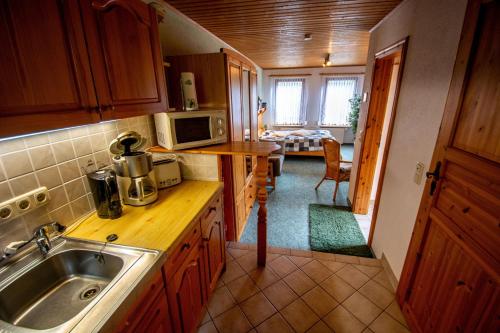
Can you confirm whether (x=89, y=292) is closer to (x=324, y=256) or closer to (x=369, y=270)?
(x=324, y=256)

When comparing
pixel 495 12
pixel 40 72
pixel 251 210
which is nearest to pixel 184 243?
pixel 40 72

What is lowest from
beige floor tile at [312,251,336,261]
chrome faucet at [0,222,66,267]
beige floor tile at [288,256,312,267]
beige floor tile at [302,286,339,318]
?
beige floor tile at [302,286,339,318]

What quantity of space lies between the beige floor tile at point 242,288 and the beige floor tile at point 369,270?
97 centimetres

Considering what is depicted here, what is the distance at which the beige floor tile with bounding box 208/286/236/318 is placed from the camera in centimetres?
163

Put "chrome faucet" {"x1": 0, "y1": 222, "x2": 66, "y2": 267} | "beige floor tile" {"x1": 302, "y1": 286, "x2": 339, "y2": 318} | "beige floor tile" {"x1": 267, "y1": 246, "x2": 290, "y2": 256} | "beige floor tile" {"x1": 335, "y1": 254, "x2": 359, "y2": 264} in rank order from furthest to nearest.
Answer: "beige floor tile" {"x1": 267, "y1": 246, "x2": 290, "y2": 256}, "beige floor tile" {"x1": 335, "y1": 254, "x2": 359, "y2": 264}, "beige floor tile" {"x1": 302, "y1": 286, "x2": 339, "y2": 318}, "chrome faucet" {"x1": 0, "y1": 222, "x2": 66, "y2": 267}

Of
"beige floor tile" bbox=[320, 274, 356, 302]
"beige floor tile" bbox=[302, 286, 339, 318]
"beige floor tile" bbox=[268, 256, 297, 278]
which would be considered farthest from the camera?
"beige floor tile" bbox=[268, 256, 297, 278]

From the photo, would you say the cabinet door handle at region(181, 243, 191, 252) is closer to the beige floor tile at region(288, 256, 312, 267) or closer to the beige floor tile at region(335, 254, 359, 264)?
the beige floor tile at region(288, 256, 312, 267)

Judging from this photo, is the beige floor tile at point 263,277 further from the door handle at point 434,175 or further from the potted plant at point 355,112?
the potted plant at point 355,112

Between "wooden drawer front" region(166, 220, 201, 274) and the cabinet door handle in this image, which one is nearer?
"wooden drawer front" region(166, 220, 201, 274)

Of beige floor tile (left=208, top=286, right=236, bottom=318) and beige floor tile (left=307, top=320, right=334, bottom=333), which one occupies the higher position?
beige floor tile (left=208, top=286, right=236, bottom=318)

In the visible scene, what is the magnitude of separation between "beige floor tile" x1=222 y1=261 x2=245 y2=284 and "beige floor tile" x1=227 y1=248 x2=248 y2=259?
95 millimetres

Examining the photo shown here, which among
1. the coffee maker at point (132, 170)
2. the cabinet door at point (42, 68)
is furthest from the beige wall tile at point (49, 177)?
the cabinet door at point (42, 68)

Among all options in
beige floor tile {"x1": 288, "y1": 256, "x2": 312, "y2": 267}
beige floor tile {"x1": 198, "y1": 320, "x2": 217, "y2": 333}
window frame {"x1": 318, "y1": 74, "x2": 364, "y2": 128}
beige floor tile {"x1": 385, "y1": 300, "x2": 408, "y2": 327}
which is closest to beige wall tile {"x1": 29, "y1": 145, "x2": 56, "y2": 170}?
beige floor tile {"x1": 198, "y1": 320, "x2": 217, "y2": 333}

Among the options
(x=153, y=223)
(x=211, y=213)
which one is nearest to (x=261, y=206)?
(x=211, y=213)
